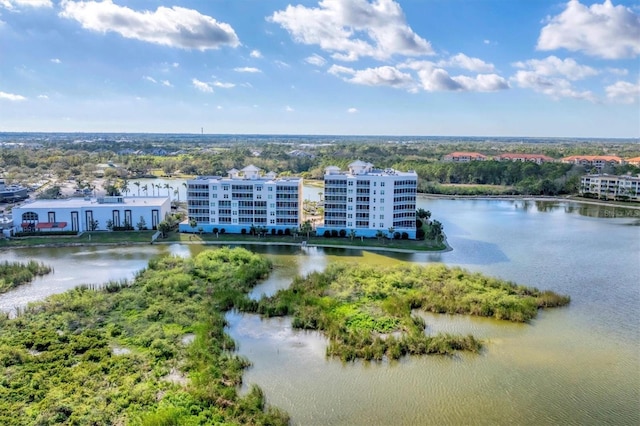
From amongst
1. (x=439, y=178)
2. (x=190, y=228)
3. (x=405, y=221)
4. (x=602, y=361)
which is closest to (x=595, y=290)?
(x=602, y=361)

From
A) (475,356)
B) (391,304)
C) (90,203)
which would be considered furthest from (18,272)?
(475,356)

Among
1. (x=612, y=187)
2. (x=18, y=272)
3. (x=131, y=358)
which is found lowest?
(x=131, y=358)

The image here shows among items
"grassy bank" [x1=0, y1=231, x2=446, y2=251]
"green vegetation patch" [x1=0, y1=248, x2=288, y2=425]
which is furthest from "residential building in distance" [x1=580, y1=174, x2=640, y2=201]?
"green vegetation patch" [x1=0, y1=248, x2=288, y2=425]

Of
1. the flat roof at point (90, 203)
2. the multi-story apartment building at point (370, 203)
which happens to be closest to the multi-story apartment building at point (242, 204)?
the multi-story apartment building at point (370, 203)

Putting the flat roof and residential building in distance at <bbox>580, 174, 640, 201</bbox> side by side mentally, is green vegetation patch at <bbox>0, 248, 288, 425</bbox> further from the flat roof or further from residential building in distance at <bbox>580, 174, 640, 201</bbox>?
residential building in distance at <bbox>580, 174, 640, 201</bbox>

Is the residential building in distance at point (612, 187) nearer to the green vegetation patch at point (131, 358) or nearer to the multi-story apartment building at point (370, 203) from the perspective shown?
the multi-story apartment building at point (370, 203)

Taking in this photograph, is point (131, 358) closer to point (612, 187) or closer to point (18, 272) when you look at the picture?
point (18, 272)
